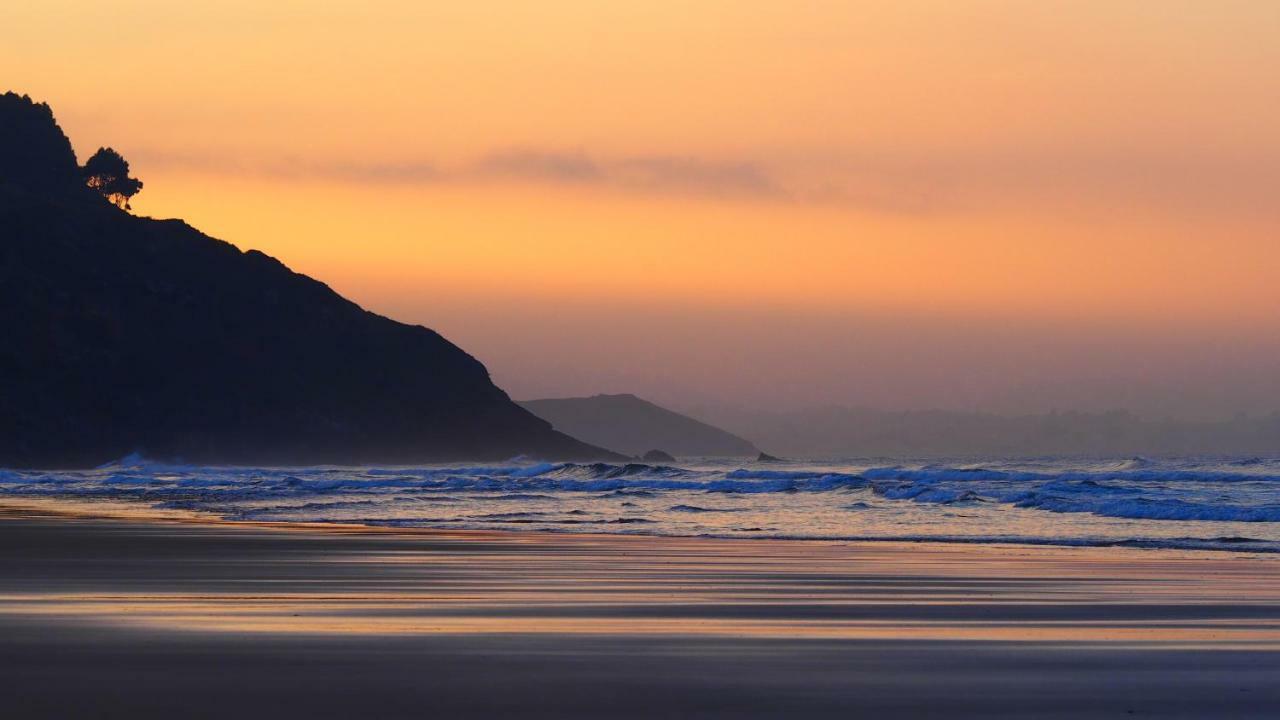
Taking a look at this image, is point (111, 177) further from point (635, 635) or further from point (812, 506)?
point (635, 635)

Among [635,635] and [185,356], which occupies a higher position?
[185,356]

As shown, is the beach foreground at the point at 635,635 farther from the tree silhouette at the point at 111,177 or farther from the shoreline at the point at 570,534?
the tree silhouette at the point at 111,177

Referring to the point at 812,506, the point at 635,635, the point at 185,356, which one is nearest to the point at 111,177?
the point at 185,356

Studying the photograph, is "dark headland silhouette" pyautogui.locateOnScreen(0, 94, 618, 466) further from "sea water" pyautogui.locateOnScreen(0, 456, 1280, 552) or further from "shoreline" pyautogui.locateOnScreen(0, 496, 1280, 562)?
"shoreline" pyautogui.locateOnScreen(0, 496, 1280, 562)

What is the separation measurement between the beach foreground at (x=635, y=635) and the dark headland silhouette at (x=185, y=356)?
368 feet

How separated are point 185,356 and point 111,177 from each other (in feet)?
105

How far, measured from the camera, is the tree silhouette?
162 metres

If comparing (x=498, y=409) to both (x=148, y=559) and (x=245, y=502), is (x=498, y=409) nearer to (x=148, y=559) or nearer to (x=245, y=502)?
(x=245, y=502)

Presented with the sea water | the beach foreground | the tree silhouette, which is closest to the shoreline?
the sea water

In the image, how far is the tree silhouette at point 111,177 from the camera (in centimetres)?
16200

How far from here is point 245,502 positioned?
41.3 meters

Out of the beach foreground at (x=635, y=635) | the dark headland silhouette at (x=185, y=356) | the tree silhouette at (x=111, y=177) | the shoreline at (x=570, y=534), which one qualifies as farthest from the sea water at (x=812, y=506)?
the tree silhouette at (x=111, y=177)

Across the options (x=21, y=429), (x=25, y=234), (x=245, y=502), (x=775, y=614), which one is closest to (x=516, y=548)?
(x=775, y=614)

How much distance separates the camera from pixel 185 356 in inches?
5536
